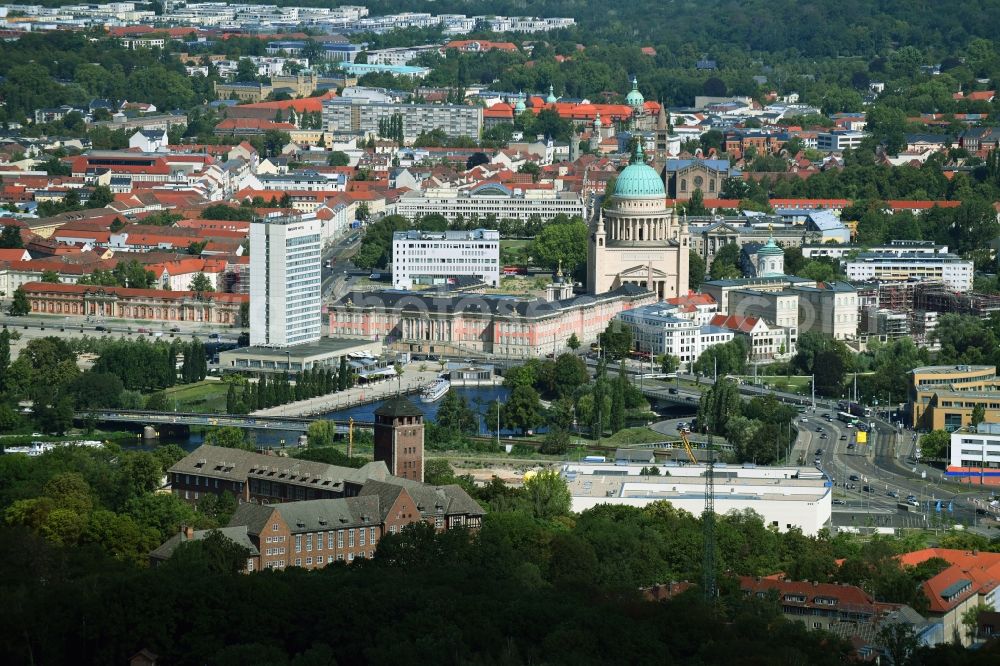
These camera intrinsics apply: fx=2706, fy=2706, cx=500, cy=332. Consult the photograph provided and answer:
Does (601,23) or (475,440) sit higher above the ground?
(601,23)

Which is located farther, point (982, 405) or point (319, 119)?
point (319, 119)

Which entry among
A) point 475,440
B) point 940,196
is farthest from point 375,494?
point 940,196

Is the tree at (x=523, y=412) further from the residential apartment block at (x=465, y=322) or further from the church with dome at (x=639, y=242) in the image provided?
the church with dome at (x=639, y=242)

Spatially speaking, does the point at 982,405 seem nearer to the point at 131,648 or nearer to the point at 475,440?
the point at 475,440

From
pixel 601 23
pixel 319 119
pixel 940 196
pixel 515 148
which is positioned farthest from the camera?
pixel 601 23

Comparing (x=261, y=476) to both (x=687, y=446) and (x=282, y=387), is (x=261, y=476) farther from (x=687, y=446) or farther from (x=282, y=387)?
(x=282, y=387)

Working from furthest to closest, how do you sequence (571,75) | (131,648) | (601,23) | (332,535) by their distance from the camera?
(601,23)
(571,75)
(332,535)
(131,648)
